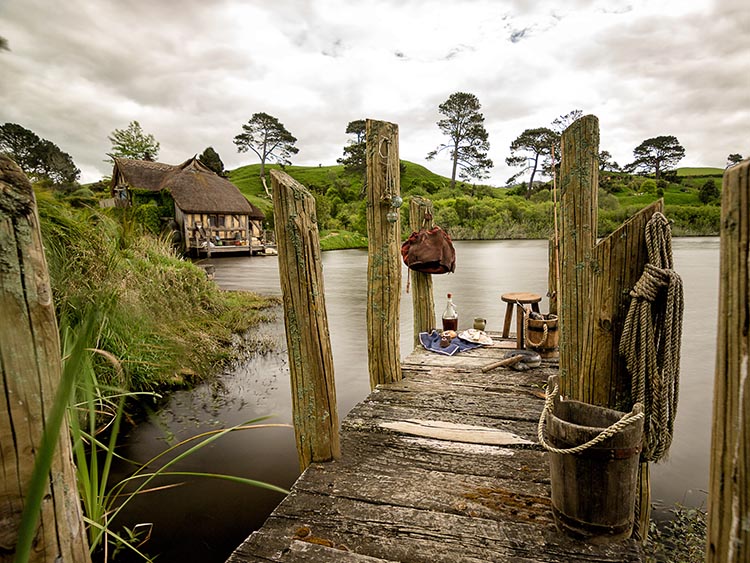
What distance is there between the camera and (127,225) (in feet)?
23.1

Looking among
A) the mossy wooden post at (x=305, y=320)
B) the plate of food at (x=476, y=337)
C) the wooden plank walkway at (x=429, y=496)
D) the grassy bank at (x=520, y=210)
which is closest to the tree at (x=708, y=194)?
the grassy bank at (x=520, y=210)

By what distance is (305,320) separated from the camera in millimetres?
2621

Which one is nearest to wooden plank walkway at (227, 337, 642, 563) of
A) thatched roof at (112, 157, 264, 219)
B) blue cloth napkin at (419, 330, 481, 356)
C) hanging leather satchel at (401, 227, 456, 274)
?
blue cloth napkin at (419, 330, 481, 356)

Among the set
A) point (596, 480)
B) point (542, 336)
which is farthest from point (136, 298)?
point (596, 480)

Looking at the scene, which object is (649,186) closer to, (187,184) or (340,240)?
(340,240)

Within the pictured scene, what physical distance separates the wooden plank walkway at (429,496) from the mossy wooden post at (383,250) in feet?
1.89

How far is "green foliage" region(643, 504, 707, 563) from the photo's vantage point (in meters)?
2.85

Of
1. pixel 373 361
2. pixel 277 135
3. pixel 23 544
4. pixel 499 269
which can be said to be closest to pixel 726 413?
pixel 23 544

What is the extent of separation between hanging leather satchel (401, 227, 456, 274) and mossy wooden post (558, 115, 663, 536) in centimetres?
238

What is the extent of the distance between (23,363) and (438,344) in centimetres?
515

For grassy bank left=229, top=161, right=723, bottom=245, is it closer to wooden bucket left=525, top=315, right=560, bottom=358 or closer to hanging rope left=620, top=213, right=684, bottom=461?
wooden bucket left=525, top=315, right=560, bottom=358

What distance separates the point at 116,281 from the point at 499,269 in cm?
2035

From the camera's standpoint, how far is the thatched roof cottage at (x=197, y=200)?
90.3 ft

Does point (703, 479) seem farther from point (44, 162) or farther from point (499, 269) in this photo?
point (499, 269)
